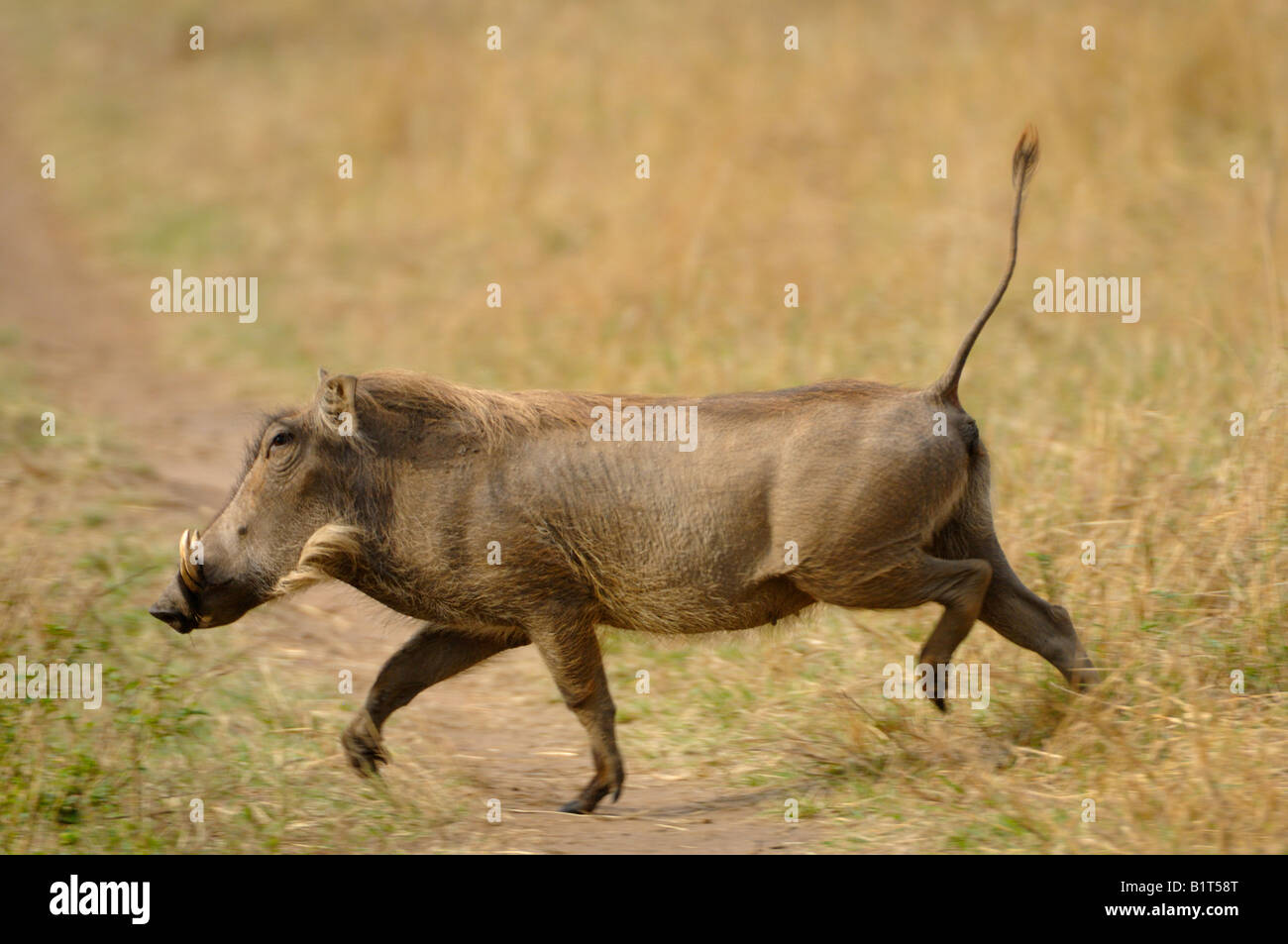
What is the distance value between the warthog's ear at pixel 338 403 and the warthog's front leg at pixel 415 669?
67cm

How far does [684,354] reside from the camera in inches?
311

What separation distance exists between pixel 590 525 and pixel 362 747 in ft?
3.09

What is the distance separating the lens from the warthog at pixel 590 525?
390 cm

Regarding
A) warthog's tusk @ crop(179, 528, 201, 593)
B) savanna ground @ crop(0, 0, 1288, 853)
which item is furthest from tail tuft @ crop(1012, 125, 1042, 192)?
warthog's tusk @ crop(179, 528, 201, 593)

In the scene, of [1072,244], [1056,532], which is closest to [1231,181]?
[1072,244]

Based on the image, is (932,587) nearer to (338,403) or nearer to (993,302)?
(993,302)

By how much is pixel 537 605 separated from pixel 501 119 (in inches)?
340

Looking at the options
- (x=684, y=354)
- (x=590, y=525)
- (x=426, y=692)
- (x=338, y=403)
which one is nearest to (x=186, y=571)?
(x=338, y=403)

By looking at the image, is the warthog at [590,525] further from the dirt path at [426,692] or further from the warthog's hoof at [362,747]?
the dirt path at [426,692]

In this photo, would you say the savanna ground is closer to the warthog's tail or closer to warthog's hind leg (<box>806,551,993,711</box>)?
warthog's hind leg (<box>806,551,993,711</box>)

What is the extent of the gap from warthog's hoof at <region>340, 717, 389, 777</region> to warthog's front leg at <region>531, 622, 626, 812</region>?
562mm

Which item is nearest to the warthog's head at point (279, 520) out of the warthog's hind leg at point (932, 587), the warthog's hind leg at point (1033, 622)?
the warthog's hind leg at point (932, 587)

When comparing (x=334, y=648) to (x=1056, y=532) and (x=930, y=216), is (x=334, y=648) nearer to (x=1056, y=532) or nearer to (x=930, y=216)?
(x=1056, y=532)

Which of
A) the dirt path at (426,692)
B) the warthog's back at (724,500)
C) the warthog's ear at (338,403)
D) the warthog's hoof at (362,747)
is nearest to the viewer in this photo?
the warthog's back at (724,500)
